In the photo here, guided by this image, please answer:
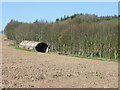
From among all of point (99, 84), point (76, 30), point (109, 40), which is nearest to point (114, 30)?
point (109, 40)

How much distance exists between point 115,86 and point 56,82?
9.25ft

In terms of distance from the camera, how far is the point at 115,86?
1020 centimetres

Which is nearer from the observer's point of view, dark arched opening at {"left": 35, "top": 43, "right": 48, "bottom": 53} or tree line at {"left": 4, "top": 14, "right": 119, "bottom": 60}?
tree line at {"left": 4, "top": 14, "right": 119, "bottom": 60}

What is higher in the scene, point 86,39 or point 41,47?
point 86,39

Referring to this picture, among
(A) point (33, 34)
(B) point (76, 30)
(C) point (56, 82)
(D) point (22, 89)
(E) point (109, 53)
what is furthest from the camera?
(A) point (33, 34)

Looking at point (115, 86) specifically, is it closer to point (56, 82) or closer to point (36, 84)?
point (56, 82)

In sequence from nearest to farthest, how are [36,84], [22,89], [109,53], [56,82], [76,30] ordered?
[22,89]
[36,84]
[56,82]
[109,53]
[76,30]

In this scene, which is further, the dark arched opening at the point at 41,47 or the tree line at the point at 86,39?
the dark arched opening at the point at 41,47

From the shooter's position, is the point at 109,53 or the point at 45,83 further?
the point at 109,53

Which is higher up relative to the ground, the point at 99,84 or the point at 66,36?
the point at 66,36

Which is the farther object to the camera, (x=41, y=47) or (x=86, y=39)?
(x=41, y=47)

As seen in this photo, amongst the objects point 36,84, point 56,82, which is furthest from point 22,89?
point 56,82

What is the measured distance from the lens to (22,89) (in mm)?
8625

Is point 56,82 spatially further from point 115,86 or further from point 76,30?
point 76,30
